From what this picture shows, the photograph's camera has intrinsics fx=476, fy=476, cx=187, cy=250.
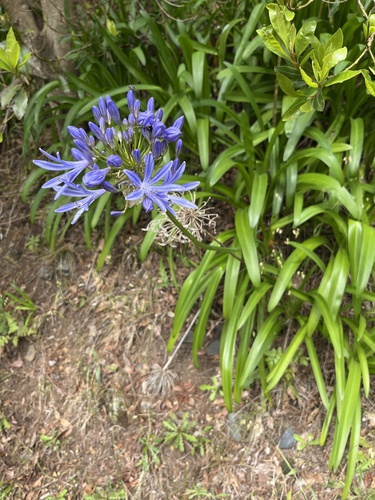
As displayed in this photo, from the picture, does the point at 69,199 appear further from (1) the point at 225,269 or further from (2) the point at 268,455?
(2) the point at 268,455

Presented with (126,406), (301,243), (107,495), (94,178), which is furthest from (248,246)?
(107,495)

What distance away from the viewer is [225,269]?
2580mm

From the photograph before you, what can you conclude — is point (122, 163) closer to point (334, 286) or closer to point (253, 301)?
point (253, 301)

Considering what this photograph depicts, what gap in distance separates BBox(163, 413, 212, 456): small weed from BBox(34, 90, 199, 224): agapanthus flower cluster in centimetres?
160

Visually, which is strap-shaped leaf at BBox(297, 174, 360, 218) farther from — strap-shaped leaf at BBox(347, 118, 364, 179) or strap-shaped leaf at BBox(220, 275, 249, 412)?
strap-shaped leaf at BBox(220, 275, 249, 412)

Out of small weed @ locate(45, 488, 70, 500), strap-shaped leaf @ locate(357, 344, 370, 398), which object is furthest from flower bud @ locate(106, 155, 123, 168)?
small weed @ locate(45, 488, 70, 500)

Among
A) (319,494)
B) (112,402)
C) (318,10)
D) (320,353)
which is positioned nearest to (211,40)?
(318,10)

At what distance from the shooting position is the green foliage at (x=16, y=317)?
3113mm

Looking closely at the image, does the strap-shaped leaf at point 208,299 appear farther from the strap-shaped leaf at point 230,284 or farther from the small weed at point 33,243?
the small weed at point 33,243

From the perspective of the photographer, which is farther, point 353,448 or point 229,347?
point 229,347

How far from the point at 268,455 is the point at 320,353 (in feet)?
2.01

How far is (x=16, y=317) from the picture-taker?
3182mm

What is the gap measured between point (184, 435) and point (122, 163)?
1754mm

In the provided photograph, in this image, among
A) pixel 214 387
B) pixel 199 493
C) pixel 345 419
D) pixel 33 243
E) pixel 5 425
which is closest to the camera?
pixel 345 419
